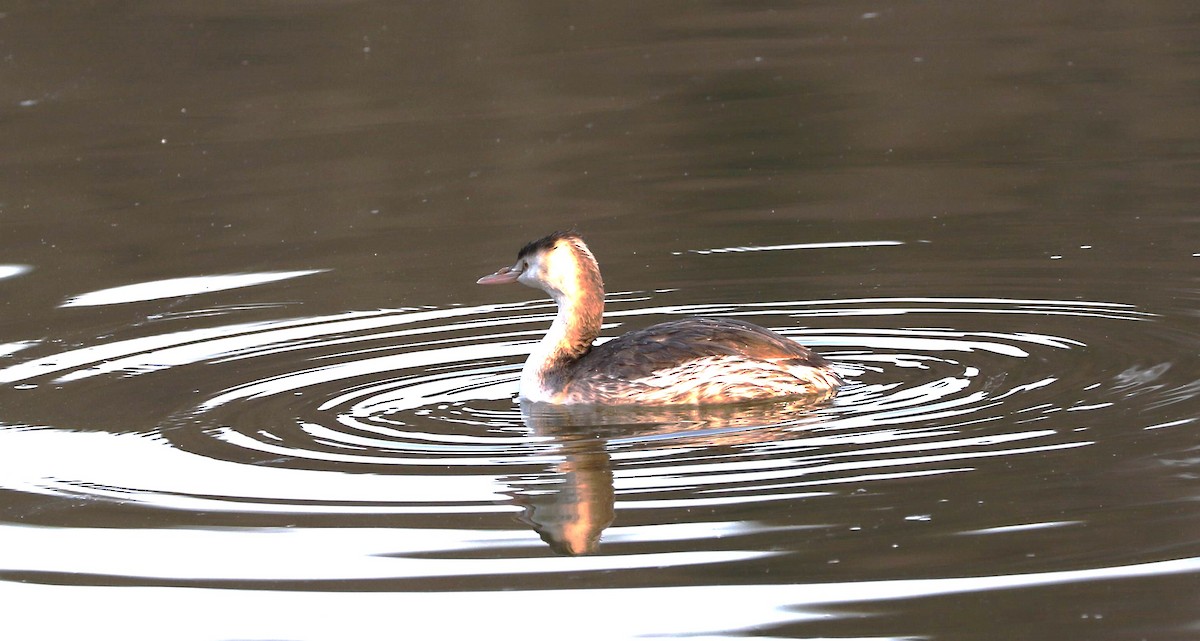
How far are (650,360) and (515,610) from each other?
2.98 meters

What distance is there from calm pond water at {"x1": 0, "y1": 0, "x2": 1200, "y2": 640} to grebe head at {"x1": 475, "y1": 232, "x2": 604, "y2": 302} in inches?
23.8

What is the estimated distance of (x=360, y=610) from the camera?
724 cm

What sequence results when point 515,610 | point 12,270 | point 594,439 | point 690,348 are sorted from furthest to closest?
1. point 12,270
2. point 690,348
3. point 594,439
4. point 515,610

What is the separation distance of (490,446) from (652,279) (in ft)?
12.3

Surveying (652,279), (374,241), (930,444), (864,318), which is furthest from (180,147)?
(930,444)

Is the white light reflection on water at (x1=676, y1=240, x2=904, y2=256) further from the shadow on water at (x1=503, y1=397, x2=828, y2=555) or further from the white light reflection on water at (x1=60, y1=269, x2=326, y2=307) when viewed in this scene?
the shadow on water at (x1=503, y1=397, x2=828, y2=555)

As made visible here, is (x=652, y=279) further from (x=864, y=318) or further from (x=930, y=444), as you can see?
(x=930, y=444)

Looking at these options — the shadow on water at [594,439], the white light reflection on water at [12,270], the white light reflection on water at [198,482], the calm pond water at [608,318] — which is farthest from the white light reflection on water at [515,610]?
the white light reflection on water at [12,270]

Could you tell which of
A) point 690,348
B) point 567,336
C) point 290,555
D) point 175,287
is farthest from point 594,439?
point 175,287

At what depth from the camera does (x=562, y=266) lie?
10.4 metres

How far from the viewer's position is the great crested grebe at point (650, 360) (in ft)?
32.2

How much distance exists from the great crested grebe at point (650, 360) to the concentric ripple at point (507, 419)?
0.36ft

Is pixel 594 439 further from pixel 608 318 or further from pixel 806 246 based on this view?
pixel 806 246

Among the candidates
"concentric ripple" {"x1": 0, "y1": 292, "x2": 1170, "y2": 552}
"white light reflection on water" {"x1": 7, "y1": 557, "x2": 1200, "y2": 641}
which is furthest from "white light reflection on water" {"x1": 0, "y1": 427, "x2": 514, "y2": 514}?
"white light reflection on water" {"x1": 7, "y1": 557, "x2": 1200, "y2": 641}
